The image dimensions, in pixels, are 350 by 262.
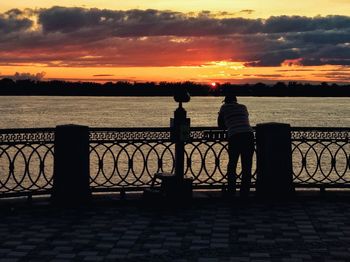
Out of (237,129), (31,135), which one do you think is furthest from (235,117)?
(31,135)

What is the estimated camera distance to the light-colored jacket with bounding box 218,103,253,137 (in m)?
11.0

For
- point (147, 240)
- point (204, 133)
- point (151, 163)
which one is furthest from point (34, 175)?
point (147, 240)

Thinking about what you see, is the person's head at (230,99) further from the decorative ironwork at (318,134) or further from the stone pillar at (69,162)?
the stone pillar at (69,162)

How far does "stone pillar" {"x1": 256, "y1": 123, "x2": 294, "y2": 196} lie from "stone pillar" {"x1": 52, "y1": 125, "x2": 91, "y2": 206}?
3.07m

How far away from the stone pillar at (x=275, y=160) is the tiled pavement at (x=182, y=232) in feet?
1.28

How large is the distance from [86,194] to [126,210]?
83 centimetres

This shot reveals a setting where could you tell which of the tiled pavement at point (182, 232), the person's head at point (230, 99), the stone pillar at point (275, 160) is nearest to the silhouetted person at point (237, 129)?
the person's head at point (230, 99)

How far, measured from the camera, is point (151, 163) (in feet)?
173

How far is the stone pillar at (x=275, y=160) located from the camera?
11.6 metres

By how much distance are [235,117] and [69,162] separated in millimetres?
2815

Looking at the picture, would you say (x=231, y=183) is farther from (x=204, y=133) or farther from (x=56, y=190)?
(x=56, y=190)

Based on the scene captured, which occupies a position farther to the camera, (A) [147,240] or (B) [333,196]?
(B) [333,196]

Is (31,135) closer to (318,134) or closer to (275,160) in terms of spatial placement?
(275,160)

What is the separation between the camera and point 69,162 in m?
10.9
